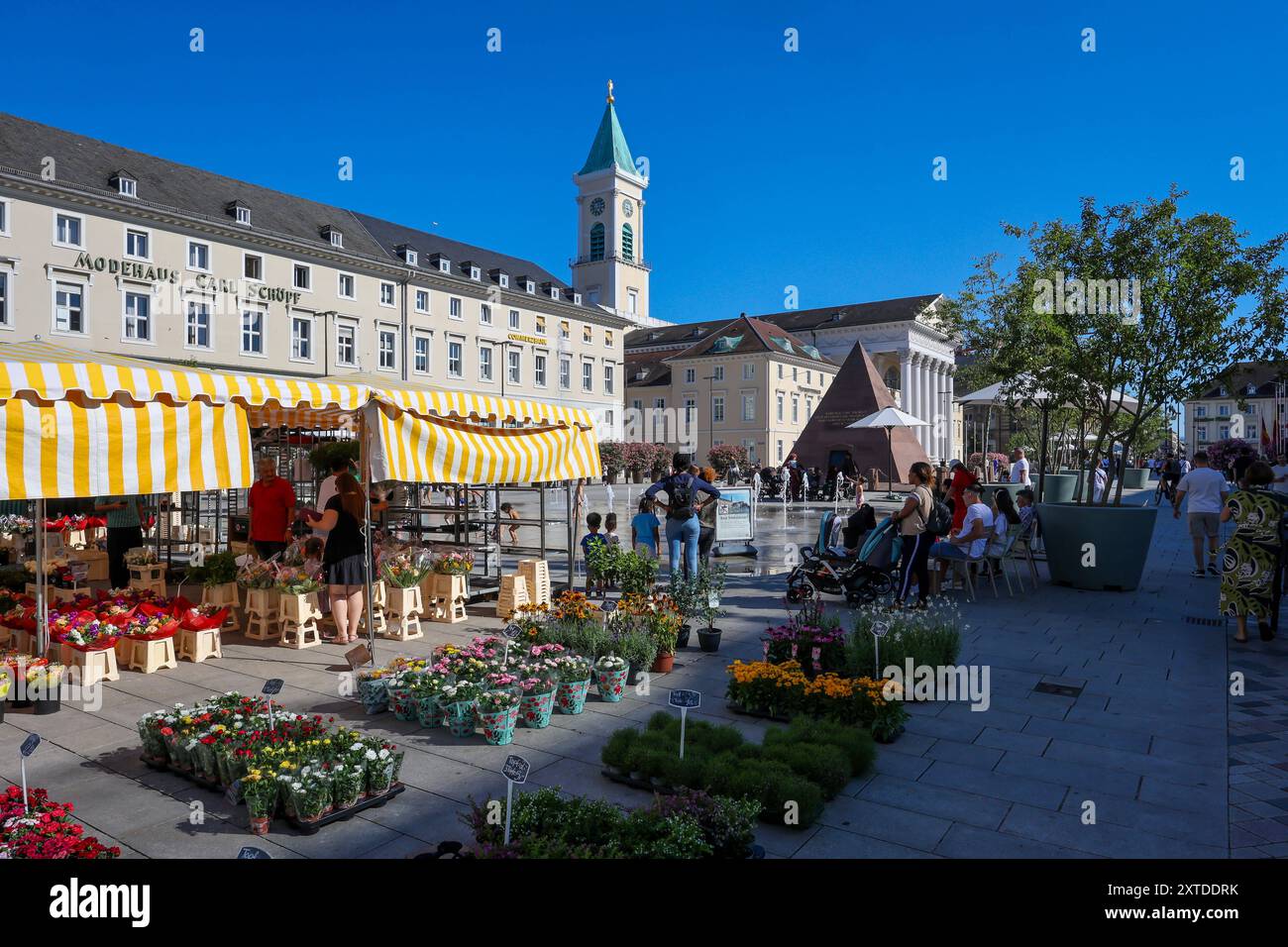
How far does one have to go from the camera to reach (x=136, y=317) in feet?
116

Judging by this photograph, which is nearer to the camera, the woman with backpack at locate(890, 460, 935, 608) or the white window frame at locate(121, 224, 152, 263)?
the woman with backpack at locate(890, 460, 935, 608)

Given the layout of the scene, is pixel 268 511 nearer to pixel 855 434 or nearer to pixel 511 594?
pixel 511 594

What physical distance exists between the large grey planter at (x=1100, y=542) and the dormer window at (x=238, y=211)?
39.2 m

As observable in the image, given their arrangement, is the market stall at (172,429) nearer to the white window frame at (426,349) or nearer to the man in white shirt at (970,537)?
the man in white shirt at (970,537)

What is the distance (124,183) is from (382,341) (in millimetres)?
14373

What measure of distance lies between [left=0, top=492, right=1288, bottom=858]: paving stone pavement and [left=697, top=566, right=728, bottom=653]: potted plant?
151 millimetres

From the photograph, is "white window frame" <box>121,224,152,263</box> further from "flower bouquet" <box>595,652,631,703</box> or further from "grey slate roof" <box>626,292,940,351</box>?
→ "grey slate roof" <box>626,292,940,351</box>

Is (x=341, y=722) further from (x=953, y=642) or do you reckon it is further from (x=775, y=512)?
(x=775, y=512)

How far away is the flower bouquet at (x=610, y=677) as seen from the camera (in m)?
6.48

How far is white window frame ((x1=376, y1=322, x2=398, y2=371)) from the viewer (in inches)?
1796

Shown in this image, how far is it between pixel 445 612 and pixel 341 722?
12.6 feet

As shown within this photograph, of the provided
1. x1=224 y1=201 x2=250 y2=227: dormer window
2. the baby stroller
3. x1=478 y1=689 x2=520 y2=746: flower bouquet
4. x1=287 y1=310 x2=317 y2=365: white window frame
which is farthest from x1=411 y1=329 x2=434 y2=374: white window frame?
x1=478 y1=689 x2=520 y2=746: flower bouquet

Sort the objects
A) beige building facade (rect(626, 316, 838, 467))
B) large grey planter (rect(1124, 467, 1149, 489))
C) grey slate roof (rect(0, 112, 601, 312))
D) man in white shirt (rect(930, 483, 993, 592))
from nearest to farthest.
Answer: man in white shirt (rect(930, 483, 993, 592)) < grey slate roof (rect(0, 112, 601, 312)) < large grey planter (rect(1124, 467, 1149, 489)) < beige building facade (rect(626, 316, 838, 467))
